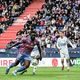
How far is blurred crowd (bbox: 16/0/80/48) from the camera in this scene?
34.4 m

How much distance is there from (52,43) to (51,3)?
653 cm

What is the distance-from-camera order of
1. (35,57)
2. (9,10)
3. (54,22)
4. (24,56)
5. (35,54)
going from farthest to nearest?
(9,10) < (54,22) < (35,54) < (35,57) < (24,56)

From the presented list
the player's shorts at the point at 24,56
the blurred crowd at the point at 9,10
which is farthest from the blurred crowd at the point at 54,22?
the player's shorts at the point at 24,56

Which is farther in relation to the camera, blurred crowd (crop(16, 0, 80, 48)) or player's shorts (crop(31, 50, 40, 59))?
blurred crowd (crop(16, 0, 80, 48))

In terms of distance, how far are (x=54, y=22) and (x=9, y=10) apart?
6.53 m

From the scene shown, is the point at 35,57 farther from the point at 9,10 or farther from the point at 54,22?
the point at 9,10

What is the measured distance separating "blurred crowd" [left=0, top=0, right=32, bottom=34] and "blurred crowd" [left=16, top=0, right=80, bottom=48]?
2327mm

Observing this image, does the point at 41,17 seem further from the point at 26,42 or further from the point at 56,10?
the point at 26,42

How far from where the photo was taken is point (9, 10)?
42000 millimetres

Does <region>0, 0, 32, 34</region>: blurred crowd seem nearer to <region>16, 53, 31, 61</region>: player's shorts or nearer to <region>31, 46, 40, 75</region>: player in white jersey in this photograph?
<region>31, 46, 40, 75</region>: player in white jersey

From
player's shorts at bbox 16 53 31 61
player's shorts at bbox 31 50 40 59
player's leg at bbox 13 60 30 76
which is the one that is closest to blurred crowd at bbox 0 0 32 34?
player's shorts at bbox 31 50 40 59

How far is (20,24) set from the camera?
42438 millimetres

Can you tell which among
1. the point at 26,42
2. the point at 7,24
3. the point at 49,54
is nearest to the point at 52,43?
the point at 49,54

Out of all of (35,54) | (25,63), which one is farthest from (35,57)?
(25,63)
